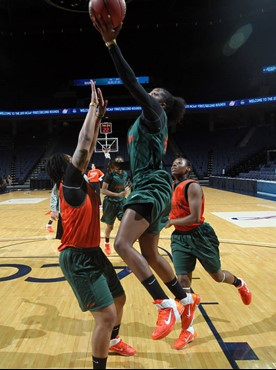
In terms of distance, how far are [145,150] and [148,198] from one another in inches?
14.1

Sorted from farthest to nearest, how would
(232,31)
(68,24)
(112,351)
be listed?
1. (232,31)
2. (68,24)
3. (112,351)

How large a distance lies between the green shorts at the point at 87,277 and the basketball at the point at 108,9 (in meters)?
1.52

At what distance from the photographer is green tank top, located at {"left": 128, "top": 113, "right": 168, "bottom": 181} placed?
2.49m

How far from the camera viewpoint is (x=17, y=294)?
4.00 meters

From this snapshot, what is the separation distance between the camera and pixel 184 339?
8.96 feet

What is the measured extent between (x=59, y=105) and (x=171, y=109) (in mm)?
30398

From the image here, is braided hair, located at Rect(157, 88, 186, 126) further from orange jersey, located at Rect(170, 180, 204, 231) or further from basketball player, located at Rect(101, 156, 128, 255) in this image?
basketball player, located at Rect(101, 156, 128, 255)

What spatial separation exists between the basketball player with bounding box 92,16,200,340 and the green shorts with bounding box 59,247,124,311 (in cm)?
21

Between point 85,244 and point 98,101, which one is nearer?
point 85,244

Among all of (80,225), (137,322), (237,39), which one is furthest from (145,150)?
(237,39)

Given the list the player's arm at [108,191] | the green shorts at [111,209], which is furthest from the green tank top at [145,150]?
the green shorts at [111,209]

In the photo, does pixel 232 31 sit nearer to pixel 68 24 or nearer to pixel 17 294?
pixel 68 24

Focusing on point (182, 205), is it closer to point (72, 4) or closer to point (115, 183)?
point (115, 183)

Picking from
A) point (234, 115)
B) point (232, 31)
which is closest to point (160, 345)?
point (232, 31)
